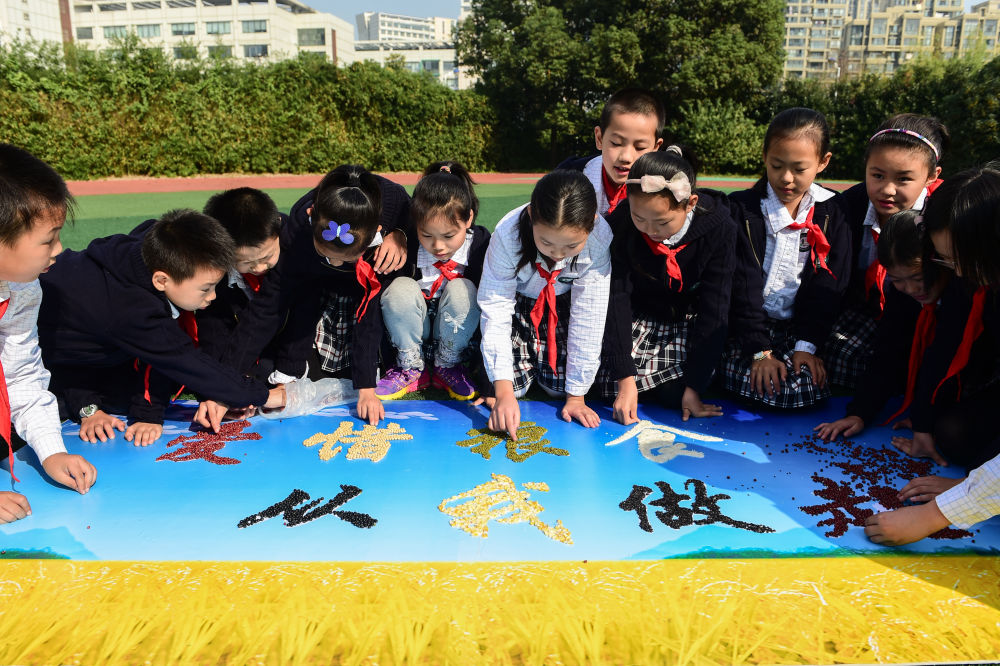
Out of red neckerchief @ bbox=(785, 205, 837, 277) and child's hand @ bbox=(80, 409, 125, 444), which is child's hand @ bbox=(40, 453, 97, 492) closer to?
child's hand @ bbox=(80, 409, 125, 444)

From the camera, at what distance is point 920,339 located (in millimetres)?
2316

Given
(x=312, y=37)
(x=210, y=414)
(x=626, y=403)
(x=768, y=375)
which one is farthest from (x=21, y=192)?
(x=312, y=37)

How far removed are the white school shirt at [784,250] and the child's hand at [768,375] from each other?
0.66ft

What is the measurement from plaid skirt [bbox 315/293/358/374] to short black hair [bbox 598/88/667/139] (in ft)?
4.29

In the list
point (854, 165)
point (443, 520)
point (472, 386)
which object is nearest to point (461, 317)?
point (472, 386)

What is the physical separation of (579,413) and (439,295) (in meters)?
0.74

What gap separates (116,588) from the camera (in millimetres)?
1573

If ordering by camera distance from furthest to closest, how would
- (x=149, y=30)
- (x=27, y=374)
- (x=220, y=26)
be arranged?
(x=149, y=30), (x=220, y=26), (x=27, y=374)

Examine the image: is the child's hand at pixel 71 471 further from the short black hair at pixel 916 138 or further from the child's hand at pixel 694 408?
the short black hair at pixel 916 138

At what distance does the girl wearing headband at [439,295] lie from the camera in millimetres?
2506

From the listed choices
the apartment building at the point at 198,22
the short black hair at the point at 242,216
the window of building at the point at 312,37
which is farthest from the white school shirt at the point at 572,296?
the window of building at the point at 312,37

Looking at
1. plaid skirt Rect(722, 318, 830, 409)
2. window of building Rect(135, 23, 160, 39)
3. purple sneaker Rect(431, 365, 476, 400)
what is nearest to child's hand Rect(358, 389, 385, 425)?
purple sneaker Rect(431, 365, 476, 400)

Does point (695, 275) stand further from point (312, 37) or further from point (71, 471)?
point (312, 37)

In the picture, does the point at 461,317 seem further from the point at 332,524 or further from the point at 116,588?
the point at 116,588
